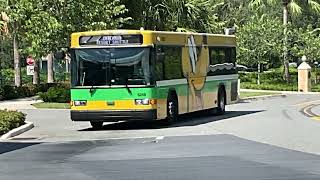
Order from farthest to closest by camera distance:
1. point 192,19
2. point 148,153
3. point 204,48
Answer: point 192,19
point 204,48
point 148,153

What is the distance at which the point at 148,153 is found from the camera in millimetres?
14625

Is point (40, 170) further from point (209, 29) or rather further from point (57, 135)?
point (209, 29)

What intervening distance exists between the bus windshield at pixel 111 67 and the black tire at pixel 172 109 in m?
1.67

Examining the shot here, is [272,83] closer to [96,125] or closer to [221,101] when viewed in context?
[221,101]

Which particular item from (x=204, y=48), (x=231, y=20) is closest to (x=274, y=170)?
(x=204, y=48)

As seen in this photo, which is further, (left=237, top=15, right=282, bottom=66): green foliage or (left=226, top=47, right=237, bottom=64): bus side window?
(left=237, top=15, right=282, bottom=66): green foliage

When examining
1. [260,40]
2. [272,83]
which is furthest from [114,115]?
[272,83]

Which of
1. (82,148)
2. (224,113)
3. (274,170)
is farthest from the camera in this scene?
(224,113)

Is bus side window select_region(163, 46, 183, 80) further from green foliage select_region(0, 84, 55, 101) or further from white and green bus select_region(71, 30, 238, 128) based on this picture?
green foliage select_region(0, 84, 55, 101)

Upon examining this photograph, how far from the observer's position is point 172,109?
22078 mm

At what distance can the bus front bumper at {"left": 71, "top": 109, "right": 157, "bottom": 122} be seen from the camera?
20.5 metres

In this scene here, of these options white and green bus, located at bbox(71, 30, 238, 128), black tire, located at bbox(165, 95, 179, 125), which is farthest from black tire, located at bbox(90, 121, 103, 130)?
black tire, located at bbox(165, 95, 179, 125)

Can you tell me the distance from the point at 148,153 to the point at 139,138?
143 inches

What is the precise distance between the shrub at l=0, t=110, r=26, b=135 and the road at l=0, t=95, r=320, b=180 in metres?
0.54
